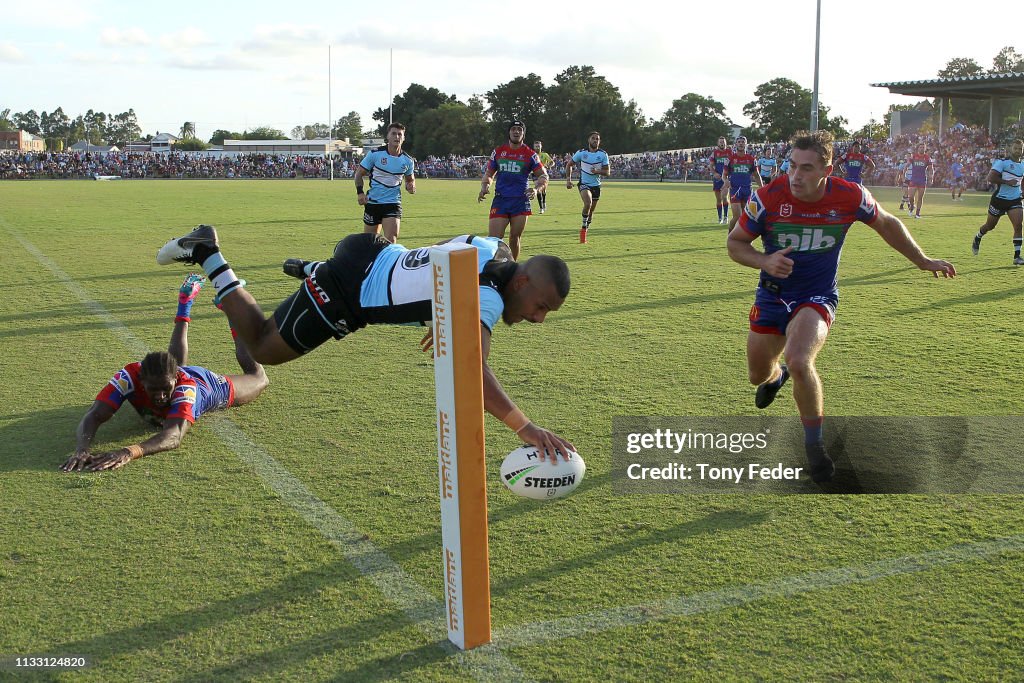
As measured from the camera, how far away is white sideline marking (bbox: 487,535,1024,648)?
3525 millimetres

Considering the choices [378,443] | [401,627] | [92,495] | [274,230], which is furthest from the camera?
[274,230]

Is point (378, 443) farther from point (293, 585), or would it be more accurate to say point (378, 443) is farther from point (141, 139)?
point (141, 139)

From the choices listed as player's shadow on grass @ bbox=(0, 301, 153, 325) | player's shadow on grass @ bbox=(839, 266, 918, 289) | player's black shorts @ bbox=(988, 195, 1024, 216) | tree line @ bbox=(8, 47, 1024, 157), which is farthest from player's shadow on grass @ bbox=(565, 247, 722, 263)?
tree line @ bbox=(8, 47, 1024, 157)

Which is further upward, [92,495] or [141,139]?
[141,139]

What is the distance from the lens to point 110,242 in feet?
57.9

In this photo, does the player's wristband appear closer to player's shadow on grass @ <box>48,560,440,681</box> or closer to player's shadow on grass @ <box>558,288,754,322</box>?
player's shadow on grass @ <box>48,560,440,681</box>

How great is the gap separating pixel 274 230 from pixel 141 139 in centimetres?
17532

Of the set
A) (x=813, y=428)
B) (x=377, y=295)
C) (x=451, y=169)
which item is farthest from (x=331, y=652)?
(x=451, y=169)

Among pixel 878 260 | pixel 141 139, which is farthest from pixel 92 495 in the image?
pixel 141 139

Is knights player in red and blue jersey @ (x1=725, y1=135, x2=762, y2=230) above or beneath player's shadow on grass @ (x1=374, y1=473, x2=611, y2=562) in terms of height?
above

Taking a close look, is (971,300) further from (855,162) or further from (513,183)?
(855,162)

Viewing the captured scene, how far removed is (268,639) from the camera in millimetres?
3441

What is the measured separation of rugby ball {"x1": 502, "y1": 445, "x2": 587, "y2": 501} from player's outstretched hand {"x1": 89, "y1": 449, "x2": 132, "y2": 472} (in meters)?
2.67

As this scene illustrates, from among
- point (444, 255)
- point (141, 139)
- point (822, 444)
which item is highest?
point (141, 139)
